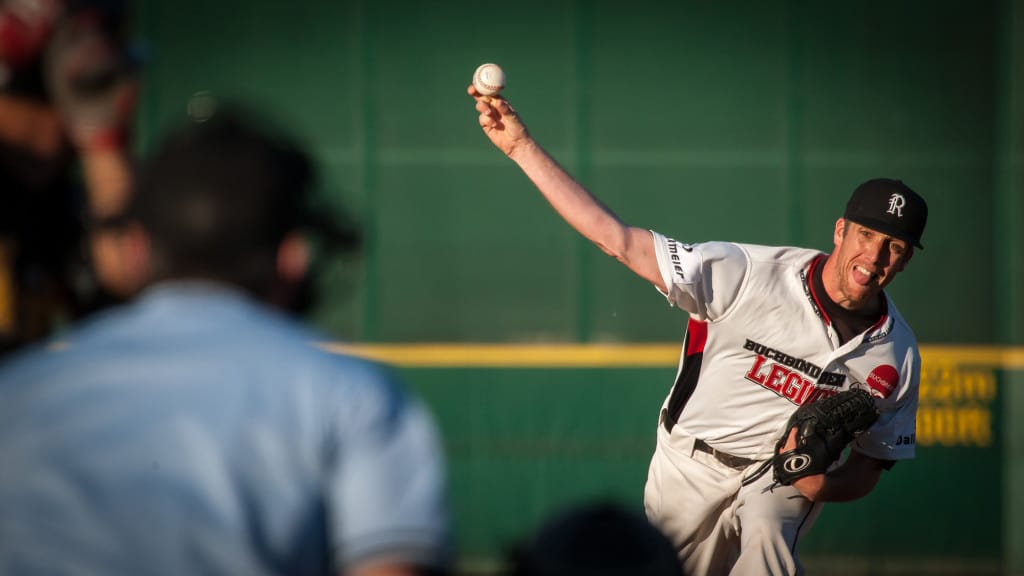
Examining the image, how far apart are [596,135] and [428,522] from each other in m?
6.64

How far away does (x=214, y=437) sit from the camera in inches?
59.6

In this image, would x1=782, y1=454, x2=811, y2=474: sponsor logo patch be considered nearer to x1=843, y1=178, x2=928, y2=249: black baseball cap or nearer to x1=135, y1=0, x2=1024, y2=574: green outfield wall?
x1=843, y1=178, x2=928, y2=249: black baseball cap

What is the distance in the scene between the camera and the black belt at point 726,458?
494cm

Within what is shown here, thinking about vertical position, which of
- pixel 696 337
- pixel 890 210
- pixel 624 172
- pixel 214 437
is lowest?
pixel 696 337

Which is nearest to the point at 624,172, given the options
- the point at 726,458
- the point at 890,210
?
the point at 726,458

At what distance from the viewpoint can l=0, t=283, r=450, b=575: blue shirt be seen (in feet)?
4.94

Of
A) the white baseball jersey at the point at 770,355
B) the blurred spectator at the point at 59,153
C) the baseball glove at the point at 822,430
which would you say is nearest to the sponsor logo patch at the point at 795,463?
the baseball glove at the point at 822,430

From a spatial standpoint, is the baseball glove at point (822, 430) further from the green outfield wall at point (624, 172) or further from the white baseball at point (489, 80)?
the green outfield wall at point (624, 172)

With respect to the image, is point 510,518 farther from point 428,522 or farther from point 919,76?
point 428,522

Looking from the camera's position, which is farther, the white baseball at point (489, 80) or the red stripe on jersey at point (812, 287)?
the red stripe on jersey at point (812, 287)

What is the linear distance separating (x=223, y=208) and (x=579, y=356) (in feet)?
20.9

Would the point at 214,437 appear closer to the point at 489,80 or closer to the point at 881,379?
the point at 489,80

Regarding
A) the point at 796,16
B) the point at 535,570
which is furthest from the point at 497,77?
the point at 796,16

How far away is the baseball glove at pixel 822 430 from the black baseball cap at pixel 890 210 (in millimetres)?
619
